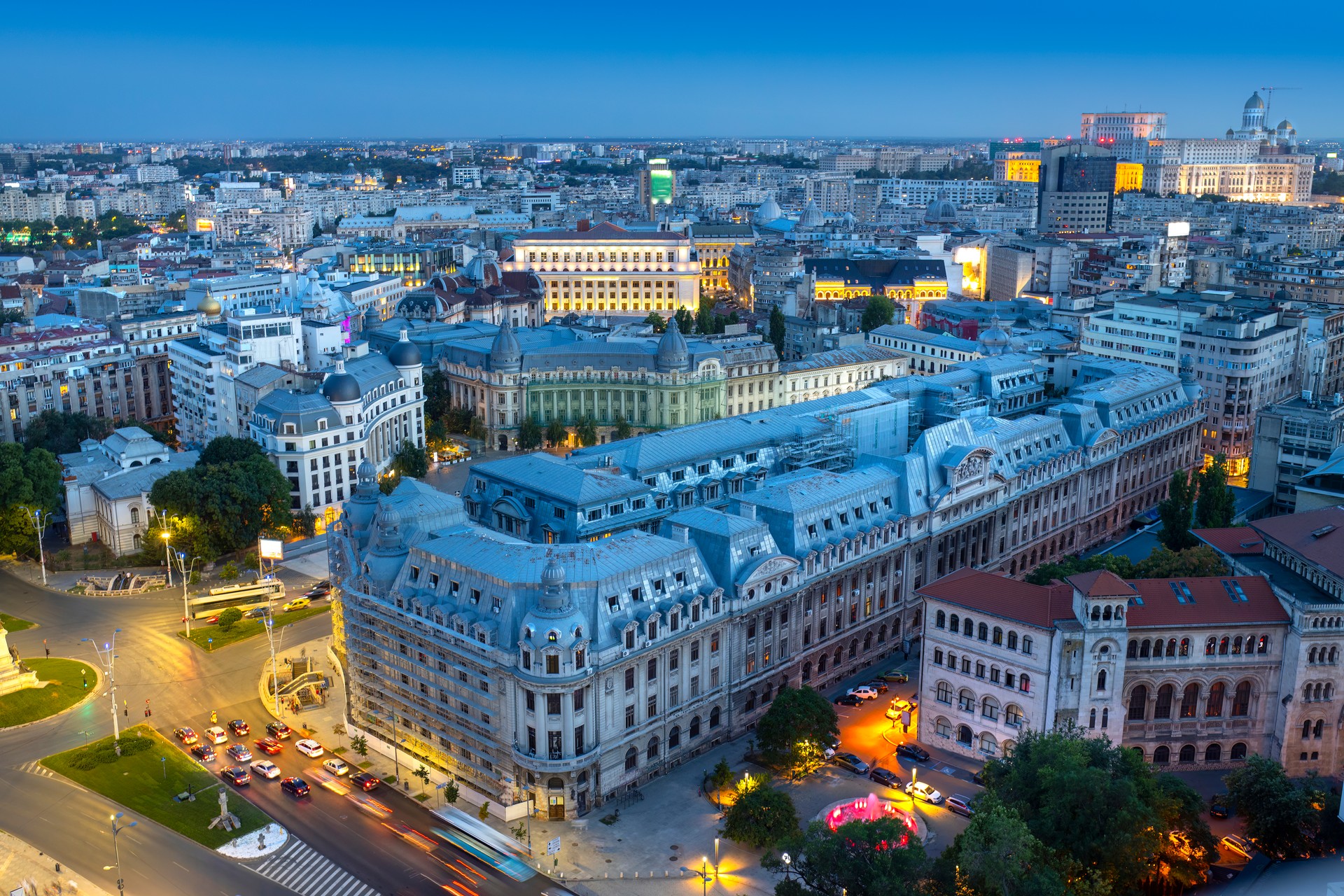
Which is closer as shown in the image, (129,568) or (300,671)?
(300,671)

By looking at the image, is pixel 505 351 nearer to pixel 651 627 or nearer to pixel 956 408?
pixel 956 408

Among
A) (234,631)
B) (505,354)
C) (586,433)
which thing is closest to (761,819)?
(234,631)

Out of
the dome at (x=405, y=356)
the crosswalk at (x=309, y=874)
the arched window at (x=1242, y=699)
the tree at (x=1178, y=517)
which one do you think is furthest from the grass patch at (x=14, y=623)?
the tree at (x=1178, y=517)

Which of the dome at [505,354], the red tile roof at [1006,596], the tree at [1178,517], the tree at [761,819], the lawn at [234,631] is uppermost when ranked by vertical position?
the dome at [505,354]

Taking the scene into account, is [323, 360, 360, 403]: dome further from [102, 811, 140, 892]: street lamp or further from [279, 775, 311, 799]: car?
[102, 811, 140, 892]: street lamp

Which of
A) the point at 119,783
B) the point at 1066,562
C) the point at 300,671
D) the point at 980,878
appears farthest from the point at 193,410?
the point at 980,878

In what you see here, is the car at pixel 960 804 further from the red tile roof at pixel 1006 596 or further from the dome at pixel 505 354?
the dome at pixel 505 354
